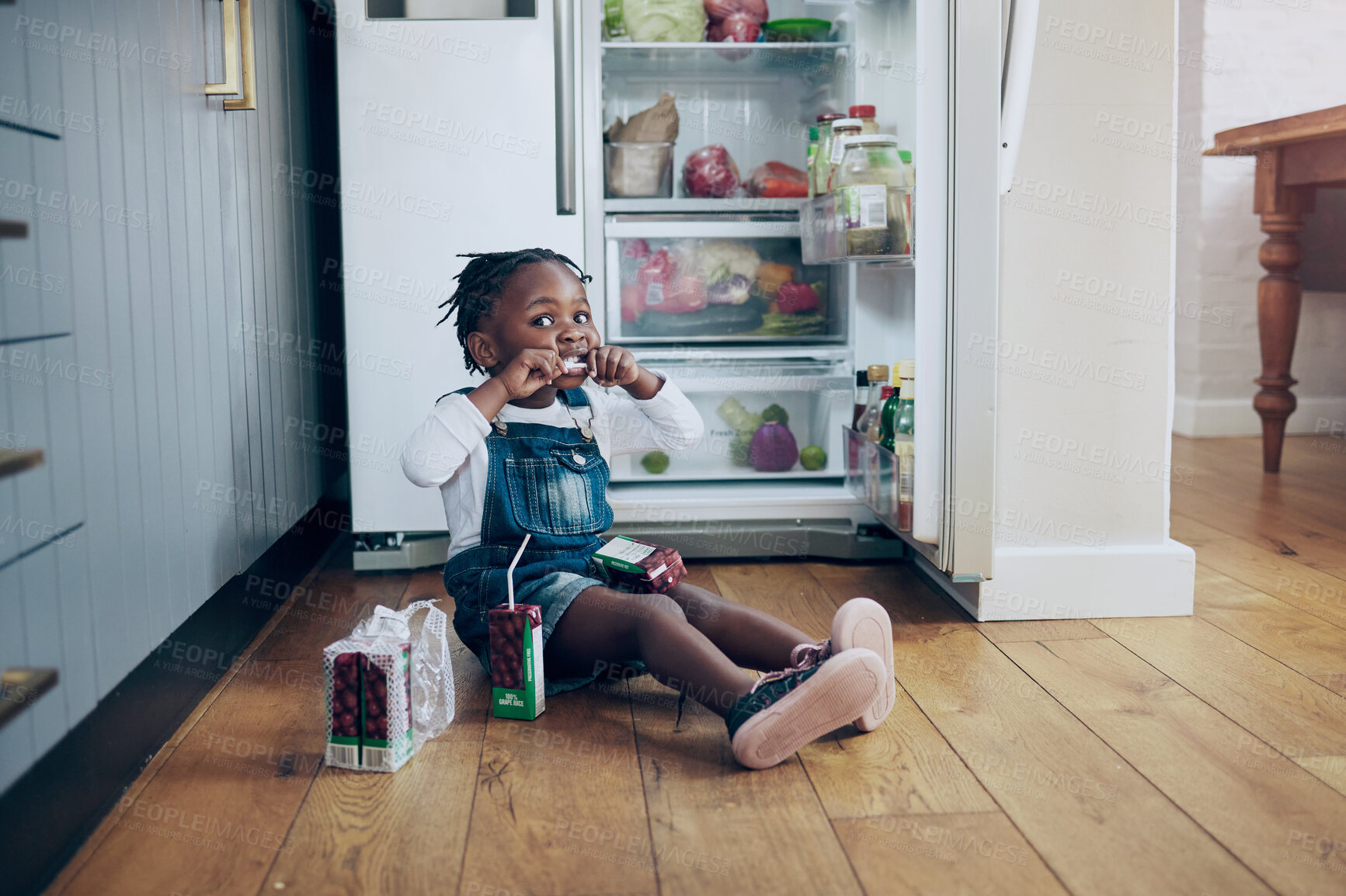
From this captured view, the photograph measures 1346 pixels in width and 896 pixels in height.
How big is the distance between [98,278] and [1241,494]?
8.68ft

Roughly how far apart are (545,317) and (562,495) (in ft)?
0.83

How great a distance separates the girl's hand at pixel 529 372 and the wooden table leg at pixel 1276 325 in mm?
2307

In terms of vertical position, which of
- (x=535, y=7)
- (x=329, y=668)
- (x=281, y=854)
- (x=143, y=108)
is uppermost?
(x=535, y=7)

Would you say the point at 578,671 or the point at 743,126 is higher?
the point at 743,126

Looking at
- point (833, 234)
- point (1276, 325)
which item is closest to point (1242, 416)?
point (1276, 325)

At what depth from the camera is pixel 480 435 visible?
1.55 metres

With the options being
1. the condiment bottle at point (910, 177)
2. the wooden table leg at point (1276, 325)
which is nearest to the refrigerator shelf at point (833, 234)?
the condiment bottle at point (910, 177)

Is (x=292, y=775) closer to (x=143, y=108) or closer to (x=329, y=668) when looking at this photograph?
(x=329, y=668)

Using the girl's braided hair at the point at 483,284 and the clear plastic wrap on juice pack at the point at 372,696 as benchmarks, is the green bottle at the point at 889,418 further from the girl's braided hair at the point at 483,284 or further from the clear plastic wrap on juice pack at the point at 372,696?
the clear plastic wrap on juice pack at the point at 372,696

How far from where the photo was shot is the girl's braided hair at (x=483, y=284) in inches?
64.0

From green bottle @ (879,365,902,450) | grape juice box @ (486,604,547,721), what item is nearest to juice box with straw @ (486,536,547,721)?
grape juice box @ (486,604,547,721)

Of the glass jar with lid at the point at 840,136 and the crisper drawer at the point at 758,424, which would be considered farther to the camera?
the crisper drawer at the point at 758,424

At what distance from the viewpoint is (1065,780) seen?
49.8 inches

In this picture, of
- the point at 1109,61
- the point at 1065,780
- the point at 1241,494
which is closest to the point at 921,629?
the point at 1065,780
